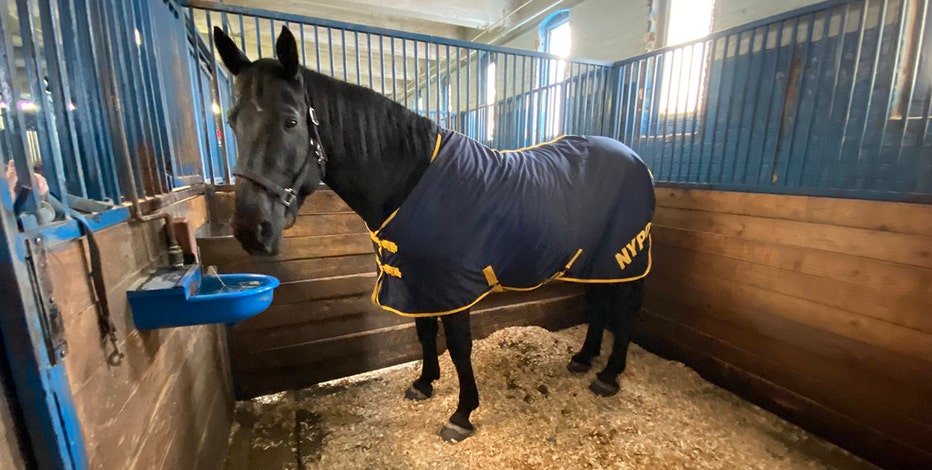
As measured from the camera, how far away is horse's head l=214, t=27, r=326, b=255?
1056mm

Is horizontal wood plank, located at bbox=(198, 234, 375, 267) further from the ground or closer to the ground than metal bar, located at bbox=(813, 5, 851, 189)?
closer to the ground

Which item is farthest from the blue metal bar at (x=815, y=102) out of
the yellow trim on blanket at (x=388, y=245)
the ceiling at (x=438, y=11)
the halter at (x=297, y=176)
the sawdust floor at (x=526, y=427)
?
the ceiling at (x=438, y=11)

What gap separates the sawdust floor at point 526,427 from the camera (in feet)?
5.05

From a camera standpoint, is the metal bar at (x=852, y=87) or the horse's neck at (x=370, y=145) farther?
the metal bar at (x=852, y=87)

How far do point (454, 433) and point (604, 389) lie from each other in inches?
33.5

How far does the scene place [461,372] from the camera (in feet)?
5.45

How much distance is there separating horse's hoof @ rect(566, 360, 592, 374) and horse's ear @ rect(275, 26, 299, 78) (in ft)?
6.50

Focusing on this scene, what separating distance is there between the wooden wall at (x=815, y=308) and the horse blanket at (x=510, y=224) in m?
0.45

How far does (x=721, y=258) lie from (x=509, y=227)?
1283 mm

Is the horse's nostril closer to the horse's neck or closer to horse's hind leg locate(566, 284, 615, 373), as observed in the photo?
the horse's neck

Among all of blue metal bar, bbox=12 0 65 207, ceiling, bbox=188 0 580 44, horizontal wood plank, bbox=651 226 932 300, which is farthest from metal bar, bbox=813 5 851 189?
ceiling, bbox=188 0 580 44

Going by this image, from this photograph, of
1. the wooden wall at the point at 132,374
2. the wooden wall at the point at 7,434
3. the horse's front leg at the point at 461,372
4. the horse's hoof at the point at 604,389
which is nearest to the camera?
the wooden wall at the point at 7,434

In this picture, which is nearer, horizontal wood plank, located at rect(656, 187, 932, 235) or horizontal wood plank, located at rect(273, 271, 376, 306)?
horizontal wood plank, located at rect(656, 187, 932, 235)

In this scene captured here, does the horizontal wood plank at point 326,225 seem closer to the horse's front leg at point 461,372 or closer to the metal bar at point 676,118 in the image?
the horse's front leg at point 461,372
